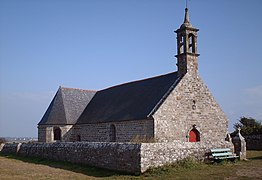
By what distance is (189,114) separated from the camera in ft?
71.2

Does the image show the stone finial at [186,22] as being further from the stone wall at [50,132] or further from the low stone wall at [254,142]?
the stone wall at [50,132]

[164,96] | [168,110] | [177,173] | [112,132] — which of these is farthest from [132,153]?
[112,132]

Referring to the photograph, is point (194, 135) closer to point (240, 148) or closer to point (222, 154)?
point (240, 148)

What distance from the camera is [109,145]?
50.6 ft

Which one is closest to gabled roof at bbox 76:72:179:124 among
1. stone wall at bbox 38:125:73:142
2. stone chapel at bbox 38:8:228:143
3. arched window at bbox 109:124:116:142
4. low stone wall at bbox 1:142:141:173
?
stone chapel at bbox 38:8:228:143

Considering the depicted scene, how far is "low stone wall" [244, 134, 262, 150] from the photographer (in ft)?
89.2

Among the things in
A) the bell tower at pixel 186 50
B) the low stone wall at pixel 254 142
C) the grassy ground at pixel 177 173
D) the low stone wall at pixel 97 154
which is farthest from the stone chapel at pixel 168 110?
the low stone wall at pixel 254 142

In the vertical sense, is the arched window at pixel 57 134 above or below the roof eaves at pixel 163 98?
below

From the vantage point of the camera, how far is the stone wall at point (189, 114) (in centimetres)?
2048

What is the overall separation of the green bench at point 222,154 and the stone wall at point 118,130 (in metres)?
5.43

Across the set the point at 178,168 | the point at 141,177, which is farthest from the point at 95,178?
the point at 178,168

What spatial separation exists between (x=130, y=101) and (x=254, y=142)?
11.7 metres

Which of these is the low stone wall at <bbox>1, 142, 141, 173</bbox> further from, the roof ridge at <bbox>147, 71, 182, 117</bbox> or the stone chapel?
the roof ridge at <bbox>147, 71, 182, 117</bbox>

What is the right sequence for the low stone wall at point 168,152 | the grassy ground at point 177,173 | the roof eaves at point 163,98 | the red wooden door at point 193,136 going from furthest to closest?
1. the red wooden door at point 193,136
2. the roof eaves at point 163,98
3. the low stone wall at point 168,152
4. the grassy ground at point 177,173
